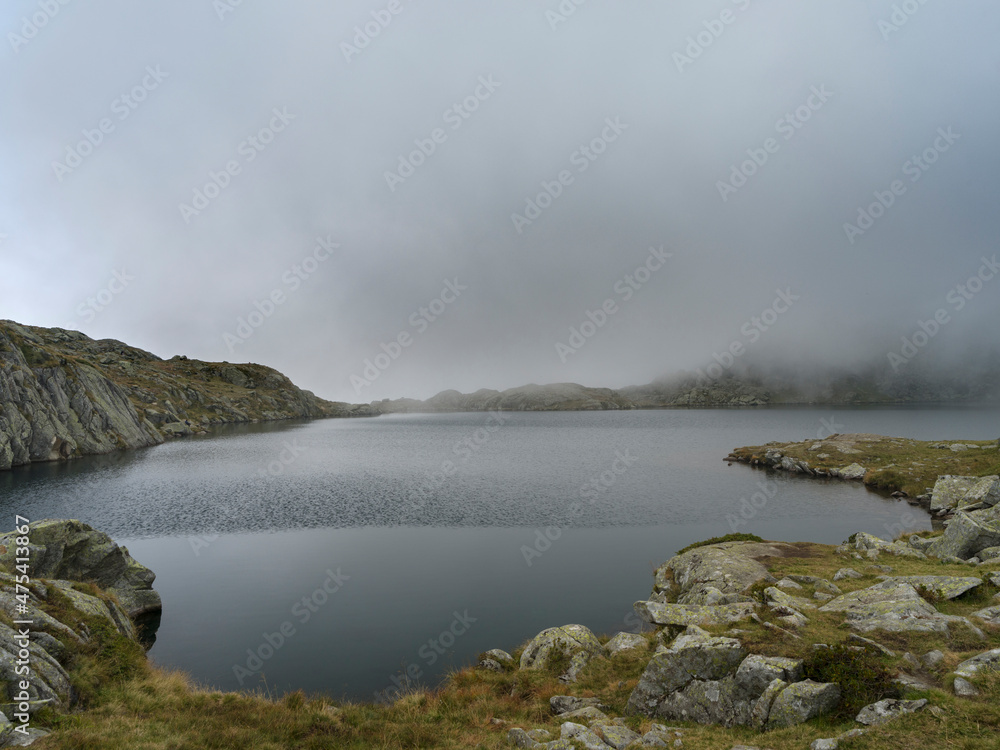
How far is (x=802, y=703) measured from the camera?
13.2m

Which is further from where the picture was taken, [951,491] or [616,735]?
[951,491]

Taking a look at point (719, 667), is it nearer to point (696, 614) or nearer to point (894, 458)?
point (696, 614)

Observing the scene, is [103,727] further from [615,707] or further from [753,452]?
[753,452]

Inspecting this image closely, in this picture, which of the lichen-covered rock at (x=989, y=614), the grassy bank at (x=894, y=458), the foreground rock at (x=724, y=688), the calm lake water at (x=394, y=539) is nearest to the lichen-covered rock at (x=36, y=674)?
the calm lake water at (x=394, y=539)

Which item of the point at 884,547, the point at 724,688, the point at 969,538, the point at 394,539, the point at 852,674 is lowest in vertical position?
the point at 394,539

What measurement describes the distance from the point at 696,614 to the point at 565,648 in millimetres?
6905

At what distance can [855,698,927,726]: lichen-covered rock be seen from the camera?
11.7 metres

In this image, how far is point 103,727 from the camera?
1466cm

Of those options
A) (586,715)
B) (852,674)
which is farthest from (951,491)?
(586,715)

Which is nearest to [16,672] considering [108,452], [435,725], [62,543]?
[435,725]

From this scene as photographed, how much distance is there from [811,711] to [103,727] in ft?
74.1

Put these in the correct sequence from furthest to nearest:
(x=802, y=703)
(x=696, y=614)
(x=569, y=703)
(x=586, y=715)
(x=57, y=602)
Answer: (x=696, y=614)
(x=57, y=602)
(x=569, y=703)
(x=586, y=715)
(x=802, y=703)

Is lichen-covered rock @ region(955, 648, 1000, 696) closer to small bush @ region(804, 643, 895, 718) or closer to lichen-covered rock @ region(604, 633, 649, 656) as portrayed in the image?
small bush @ region(804, 643, 895, 718)

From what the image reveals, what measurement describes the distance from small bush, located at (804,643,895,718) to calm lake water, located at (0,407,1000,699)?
59.1ft
